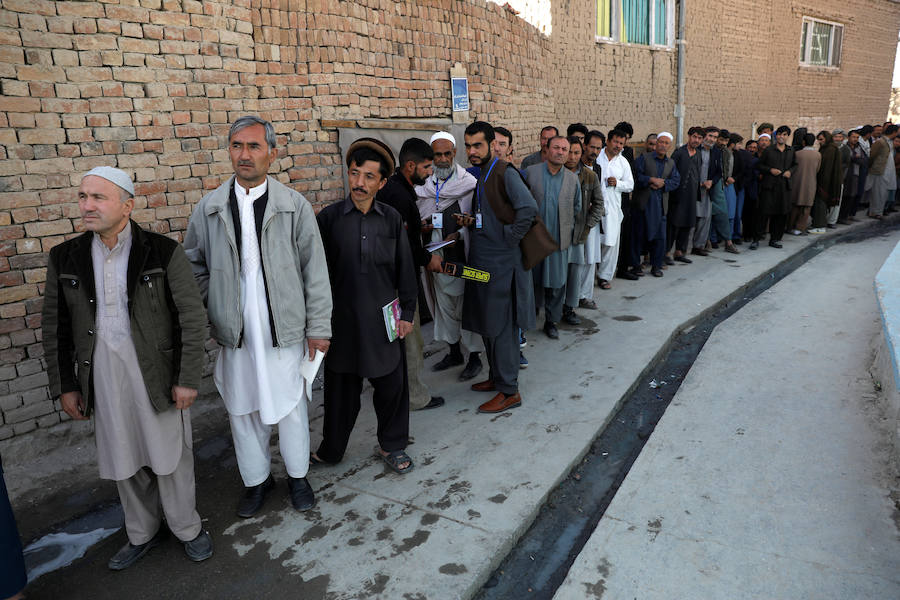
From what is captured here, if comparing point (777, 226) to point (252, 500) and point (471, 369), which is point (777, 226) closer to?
point (471, 369)

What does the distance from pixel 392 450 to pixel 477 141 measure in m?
2.04

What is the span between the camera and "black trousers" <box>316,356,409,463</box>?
3.19 meters

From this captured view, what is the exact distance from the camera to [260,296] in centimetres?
272

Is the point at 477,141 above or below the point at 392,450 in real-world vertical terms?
above

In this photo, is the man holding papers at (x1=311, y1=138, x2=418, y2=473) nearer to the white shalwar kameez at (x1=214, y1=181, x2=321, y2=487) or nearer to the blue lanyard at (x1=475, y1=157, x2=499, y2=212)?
the white shalwar kameez at (x1=214, y1=181, x2=321, y2=487)

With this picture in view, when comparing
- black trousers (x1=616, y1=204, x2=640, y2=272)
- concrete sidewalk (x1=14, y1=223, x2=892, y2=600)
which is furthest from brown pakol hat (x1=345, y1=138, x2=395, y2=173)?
black trousers (x1=616, y1=204, x2=640, y2=272)

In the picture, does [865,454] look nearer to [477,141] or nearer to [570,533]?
[570,533]

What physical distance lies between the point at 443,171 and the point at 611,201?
9.82 feet

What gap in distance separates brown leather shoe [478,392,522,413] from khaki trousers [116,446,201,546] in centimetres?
189

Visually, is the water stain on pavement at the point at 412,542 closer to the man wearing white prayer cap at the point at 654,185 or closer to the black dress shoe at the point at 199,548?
the black dress shoe at the point at 199,548

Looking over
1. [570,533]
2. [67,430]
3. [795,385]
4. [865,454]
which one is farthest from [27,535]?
[795,385]

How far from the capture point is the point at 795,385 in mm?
4195

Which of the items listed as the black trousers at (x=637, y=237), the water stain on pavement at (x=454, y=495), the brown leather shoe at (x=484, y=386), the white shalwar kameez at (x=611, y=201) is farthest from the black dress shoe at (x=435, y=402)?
the black trousers at (x=637, y=237)

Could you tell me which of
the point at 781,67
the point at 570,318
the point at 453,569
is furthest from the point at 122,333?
the point at 781,67
